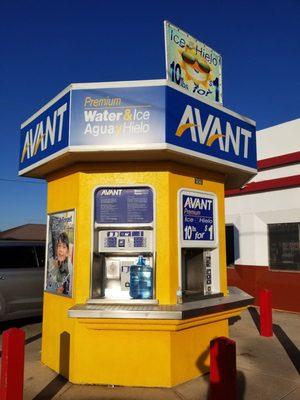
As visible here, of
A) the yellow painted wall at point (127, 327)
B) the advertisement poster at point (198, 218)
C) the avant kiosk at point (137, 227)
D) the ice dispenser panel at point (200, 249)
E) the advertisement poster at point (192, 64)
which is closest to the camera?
the avant kiosk at point (137, 227)

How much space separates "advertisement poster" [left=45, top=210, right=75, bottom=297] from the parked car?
8.64ft

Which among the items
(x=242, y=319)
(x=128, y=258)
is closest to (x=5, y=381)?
(x=128, y=258)

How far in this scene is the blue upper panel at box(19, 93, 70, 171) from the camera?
4.85 m

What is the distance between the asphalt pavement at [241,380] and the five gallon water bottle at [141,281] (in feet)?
3.77

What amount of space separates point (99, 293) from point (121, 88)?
8.89 ft

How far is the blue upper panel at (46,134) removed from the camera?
15.9ft

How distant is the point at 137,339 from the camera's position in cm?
479

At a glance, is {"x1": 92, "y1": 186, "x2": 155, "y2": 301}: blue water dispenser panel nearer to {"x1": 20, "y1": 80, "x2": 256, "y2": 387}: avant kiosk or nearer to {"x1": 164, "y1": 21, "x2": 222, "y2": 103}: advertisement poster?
{"x1": 20, "y1": 80, "x2": 256, "y2": 387}: avant kiosk

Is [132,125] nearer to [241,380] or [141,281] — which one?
[141,281]

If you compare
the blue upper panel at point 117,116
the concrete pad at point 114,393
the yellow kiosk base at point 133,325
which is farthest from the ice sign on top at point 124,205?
the concrete pad at point 114,393

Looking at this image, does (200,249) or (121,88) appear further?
(200,249)

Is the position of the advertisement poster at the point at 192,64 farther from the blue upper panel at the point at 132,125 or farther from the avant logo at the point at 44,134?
the avant logo at the point at 44,134

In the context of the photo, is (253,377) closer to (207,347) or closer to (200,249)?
(207,347)

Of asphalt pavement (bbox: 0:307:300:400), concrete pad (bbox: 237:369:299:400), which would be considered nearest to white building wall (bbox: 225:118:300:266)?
asphalt pavement (bbox: 0:307:300:400)
